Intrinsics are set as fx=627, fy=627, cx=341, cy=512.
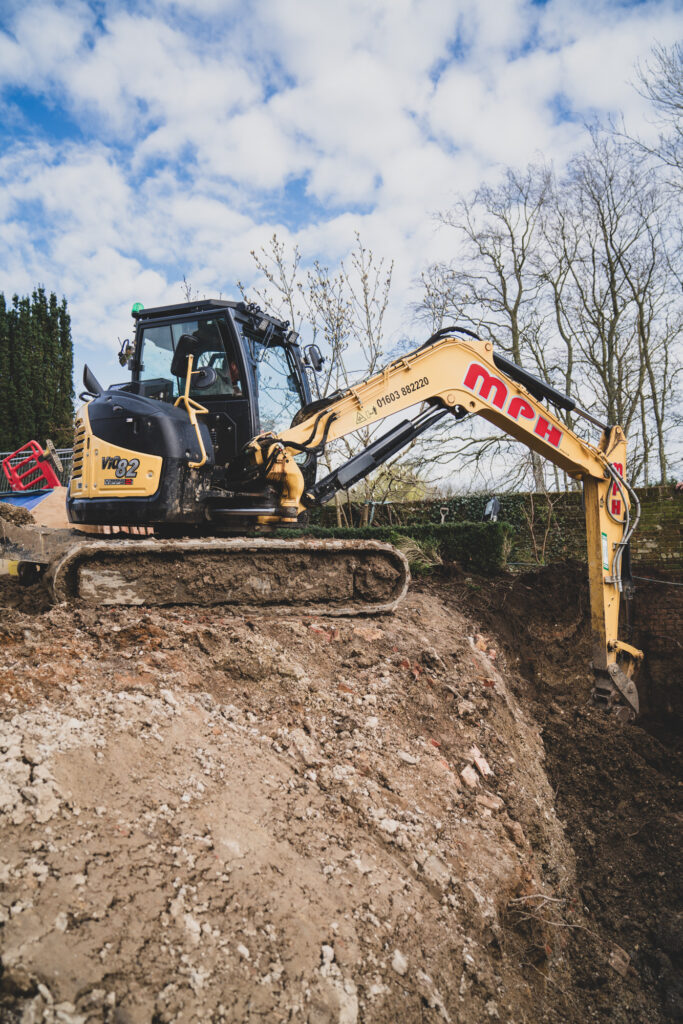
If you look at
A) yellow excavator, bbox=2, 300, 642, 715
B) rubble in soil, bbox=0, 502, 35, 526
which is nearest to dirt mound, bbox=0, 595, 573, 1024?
yellow excavator, bbox=2, 300, 642, 715

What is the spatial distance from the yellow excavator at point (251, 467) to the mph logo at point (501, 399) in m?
0.01

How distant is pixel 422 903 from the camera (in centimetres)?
260

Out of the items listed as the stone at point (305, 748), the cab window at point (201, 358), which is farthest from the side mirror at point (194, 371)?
the stone at point (305, 748)

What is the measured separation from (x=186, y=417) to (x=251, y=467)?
67 centimetres

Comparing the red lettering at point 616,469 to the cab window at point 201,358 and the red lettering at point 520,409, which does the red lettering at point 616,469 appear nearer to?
the red lettering at point 520,409

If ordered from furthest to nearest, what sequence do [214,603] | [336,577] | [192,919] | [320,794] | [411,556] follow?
[411,556] < [336,577] < [214,603] < [320,794] < [192,919]

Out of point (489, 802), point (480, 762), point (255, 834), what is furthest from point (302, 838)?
point (480, 762)

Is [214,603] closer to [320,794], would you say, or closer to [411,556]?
[320,794]

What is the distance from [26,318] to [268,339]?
2033cm

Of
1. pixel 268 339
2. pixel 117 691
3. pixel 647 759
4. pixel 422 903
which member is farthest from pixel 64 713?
pixel 647 759

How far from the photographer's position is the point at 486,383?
569 cm

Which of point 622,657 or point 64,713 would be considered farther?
point 622,657

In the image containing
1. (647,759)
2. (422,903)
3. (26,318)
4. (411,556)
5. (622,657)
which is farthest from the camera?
(26,318)

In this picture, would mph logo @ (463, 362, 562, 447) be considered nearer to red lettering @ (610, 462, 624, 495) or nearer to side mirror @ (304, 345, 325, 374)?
red lettering @ (610, 462, 624, 495)
